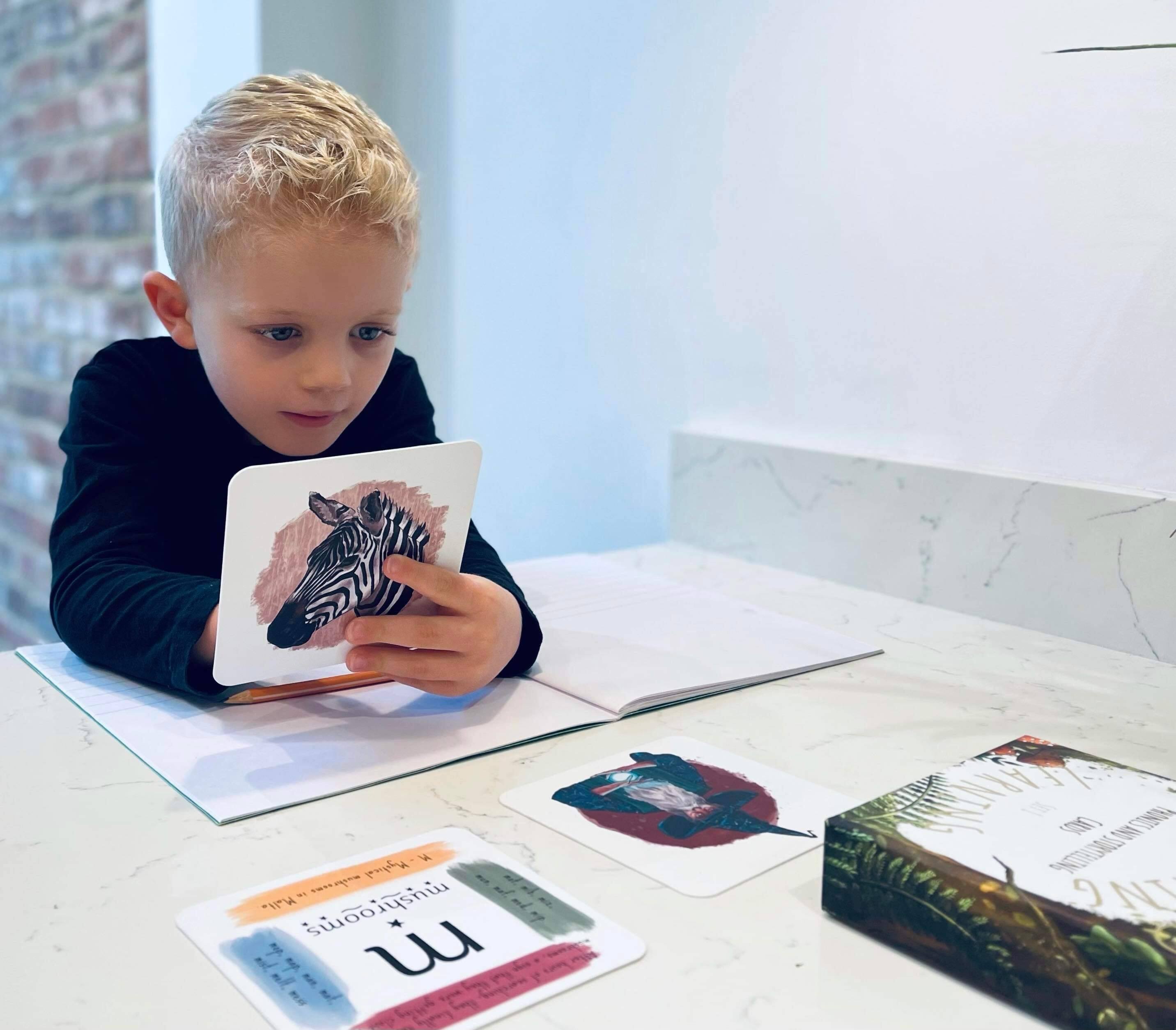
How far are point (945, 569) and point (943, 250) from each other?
30 centimetres

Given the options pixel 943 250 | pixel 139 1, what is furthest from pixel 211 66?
pixel 943 250

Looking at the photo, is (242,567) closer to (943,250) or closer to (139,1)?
(943,250)

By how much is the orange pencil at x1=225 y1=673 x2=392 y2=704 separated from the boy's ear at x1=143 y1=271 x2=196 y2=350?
292mm

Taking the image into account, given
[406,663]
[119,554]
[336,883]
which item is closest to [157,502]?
[119,554]

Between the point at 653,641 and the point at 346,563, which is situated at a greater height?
the point at 346,563

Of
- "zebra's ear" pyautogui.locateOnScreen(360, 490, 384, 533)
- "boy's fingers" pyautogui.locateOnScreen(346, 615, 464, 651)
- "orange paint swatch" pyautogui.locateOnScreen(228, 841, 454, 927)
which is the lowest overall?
"orange paint swatch" pyautogui.locateOnScreen(228, 841, 454, 927)

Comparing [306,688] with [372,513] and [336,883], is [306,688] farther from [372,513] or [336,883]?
[336,883]

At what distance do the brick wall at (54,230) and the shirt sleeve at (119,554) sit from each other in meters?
1.05

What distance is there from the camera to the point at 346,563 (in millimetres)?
657

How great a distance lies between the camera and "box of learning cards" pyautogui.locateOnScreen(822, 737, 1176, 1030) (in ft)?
1.28

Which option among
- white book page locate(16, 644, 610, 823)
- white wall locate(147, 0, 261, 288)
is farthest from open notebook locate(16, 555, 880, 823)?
white wall locate(147, 0, 261, 288)

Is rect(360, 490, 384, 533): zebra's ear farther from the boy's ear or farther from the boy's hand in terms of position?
the boy's ear

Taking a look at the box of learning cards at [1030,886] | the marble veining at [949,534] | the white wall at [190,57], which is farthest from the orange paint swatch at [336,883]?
the white wall at [190,57]

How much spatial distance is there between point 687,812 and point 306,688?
30cm
